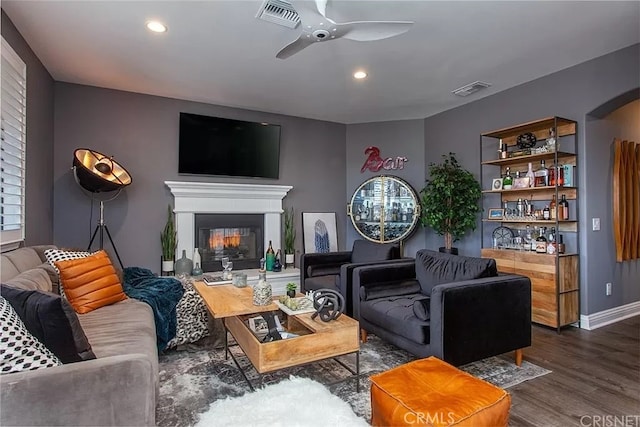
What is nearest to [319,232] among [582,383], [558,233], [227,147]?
[227,147]

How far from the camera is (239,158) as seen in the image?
4812 mm

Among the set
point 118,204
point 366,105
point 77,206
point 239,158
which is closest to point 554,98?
point 366,105

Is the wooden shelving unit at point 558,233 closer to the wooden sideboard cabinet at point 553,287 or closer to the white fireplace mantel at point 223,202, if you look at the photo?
the wooden sideboard cabinet at point 553,287

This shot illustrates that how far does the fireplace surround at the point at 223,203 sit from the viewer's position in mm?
4453

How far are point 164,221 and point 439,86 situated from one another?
3768mm

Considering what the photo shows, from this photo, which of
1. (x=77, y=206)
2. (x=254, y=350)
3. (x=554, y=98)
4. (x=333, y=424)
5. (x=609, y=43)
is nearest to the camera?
(x=333, y=424)

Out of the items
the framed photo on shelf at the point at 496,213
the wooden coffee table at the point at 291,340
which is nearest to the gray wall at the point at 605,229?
the framed photo on shelf at the point at 496,213

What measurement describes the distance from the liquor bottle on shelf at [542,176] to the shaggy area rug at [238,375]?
1.84 meters

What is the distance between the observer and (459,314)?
231 centimetres

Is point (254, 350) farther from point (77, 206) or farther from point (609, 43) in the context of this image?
point (609, 43)

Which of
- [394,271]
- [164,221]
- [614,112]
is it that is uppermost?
[614,112]

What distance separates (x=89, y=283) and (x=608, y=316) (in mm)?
4908

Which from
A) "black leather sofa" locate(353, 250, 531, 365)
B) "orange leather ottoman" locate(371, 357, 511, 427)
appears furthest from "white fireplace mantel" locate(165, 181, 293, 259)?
"orange leather ottoman" locate(371, 357, 511, 427)

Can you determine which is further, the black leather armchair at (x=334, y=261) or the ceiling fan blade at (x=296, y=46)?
the black leather armchair at (x=334, y=261)
